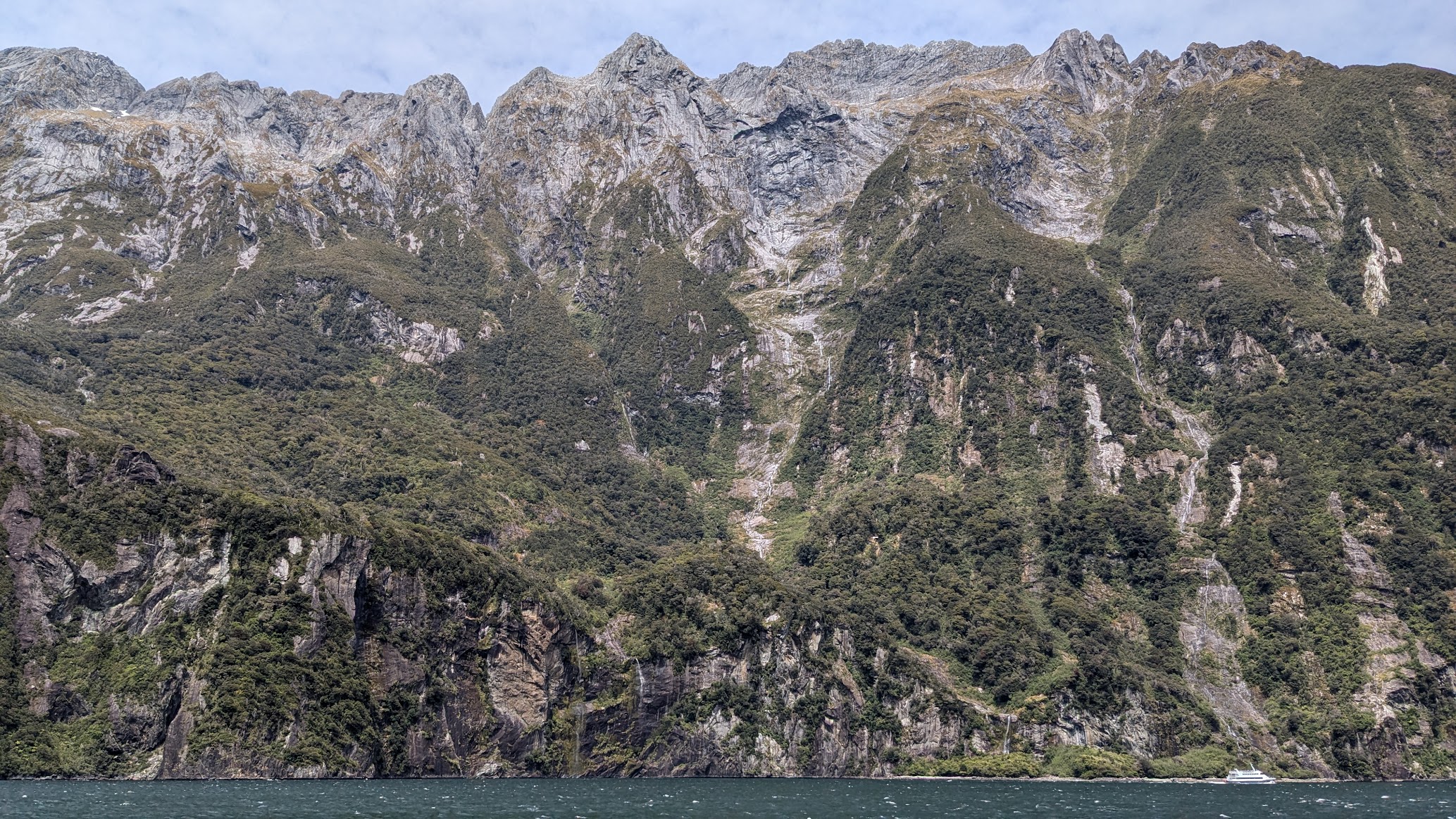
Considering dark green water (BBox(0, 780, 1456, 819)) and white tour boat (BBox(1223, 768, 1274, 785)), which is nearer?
dark green water (BBox(0, 780, 1456, 819))

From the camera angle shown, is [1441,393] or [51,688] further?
[1441,393]

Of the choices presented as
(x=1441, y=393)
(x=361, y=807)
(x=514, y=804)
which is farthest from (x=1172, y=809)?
(x=1441, y=393)

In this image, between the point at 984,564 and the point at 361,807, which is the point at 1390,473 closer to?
the point at 984,564

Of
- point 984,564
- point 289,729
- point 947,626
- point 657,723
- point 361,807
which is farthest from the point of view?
point 984,564

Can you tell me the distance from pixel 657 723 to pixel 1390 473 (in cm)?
12936

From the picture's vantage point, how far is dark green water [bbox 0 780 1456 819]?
84562 mm

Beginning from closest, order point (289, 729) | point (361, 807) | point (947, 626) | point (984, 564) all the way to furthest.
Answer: point (361, 807) → point (289, 729) → point (947, 626) → point (984, 564)

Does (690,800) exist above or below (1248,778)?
below

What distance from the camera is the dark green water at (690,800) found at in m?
84.6

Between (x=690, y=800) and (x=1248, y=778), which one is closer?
(x=690, y=800)

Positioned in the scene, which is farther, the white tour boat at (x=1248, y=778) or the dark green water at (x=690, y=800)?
the white tour boat at (x=1248, y=778)

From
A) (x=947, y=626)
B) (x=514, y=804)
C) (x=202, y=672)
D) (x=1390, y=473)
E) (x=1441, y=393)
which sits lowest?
(x=514, y=804)

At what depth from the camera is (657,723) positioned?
503 feet

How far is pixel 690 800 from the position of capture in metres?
104
